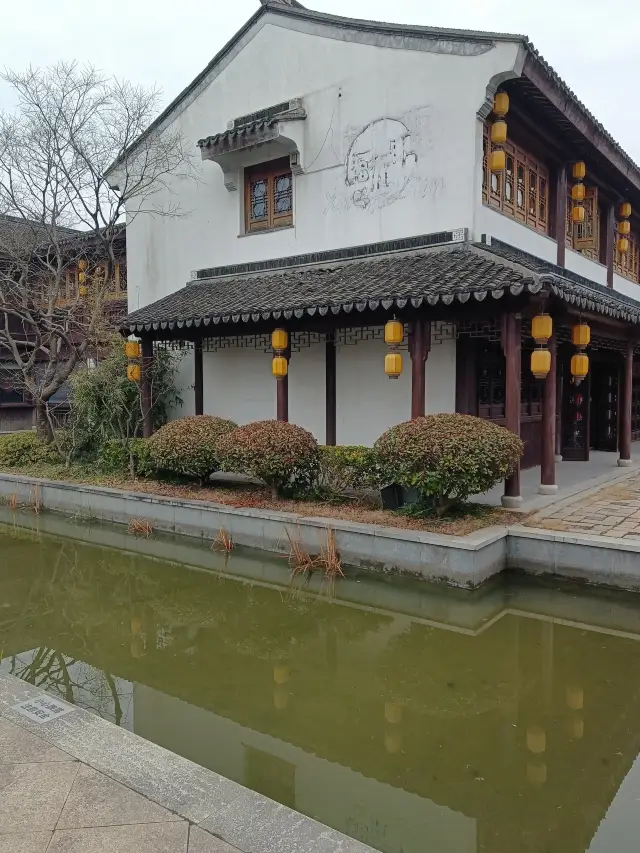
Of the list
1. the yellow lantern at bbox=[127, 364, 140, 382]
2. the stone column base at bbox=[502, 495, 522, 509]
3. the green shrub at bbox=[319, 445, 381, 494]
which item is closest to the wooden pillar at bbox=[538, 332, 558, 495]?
the stone column base at bbox=[502, 495, 522, 509]

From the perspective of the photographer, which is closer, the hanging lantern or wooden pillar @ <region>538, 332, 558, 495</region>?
the hanging lantern

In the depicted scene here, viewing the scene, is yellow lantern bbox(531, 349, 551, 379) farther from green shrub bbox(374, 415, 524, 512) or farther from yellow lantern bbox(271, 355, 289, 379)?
yellow lantern bbox(271, 355, 289, 379)

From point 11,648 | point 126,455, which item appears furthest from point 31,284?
point 11,648

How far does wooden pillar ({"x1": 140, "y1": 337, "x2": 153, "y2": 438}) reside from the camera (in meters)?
11.1

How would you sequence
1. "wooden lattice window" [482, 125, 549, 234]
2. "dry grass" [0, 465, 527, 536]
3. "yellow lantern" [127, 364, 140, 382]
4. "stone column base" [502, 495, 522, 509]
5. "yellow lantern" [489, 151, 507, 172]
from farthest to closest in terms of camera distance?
"yellow lantern" [127, 364, 140, 382] < "wooden lattice window" [482, 125, 549, 234] < "yellow lantern" [489, 151, 507, 172] < "stone column base" [502, 495, 522, 509] < "dry grass" [0, 465, 527, 536]

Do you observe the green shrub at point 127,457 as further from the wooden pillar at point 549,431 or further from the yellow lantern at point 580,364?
the yellow lantern at point 580,364

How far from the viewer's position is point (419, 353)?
825 cm

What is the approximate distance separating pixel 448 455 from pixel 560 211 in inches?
259

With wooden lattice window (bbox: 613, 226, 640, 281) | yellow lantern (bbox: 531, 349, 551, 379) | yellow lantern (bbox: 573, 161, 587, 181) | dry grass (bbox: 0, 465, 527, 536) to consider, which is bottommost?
dry grass (bbox: 0, 465, 527, 536)

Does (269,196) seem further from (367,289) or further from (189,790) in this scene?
(189,790)

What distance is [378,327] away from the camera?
32.5 ft

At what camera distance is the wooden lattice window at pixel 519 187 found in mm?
9328

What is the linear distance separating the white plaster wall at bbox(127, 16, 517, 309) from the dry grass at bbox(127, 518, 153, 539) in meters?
5.17

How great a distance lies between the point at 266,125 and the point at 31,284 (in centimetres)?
727
